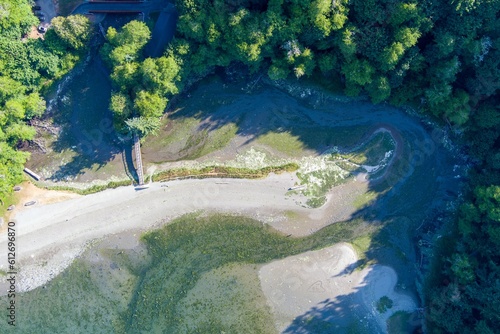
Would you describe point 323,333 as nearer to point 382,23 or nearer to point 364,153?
point 364,153

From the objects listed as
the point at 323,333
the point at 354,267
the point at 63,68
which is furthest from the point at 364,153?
the point at 63,68

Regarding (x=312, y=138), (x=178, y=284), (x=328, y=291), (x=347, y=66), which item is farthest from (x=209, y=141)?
(x=328, y=291)

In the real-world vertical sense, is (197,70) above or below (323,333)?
above

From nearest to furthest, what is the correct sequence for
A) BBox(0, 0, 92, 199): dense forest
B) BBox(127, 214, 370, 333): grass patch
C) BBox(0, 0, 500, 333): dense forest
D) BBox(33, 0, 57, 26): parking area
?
1. BBox(0, 0, 500, 333): dense forest
2. BBox(0, 0, 92, 199): dense forest
3. BBox(33, 0, 57, 26): parking area
4. BBox(127, 214, 370, 333): grass patch

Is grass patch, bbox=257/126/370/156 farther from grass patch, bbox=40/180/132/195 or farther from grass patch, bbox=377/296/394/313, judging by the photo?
grass patch, bbox=377/296/394/313

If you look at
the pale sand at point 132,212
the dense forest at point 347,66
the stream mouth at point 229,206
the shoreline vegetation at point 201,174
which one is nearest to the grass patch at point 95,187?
the shoreline vegetation at point 201,174

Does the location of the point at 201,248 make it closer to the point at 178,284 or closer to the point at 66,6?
the point at 178,284

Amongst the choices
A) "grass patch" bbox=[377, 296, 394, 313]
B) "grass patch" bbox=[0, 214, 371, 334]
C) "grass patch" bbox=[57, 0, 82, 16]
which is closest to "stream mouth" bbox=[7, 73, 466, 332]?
"grass patch" bbox=[0, 214, 371, 334]
